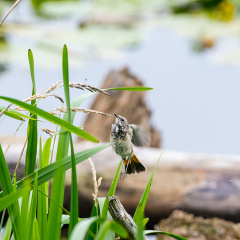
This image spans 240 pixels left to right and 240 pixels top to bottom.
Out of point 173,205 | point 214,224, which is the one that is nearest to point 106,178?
point 173,205

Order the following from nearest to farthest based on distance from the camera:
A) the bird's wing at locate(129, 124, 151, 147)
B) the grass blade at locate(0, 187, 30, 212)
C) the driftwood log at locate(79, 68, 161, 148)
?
the grass blade at locate(0, 187, 30, 212)
the bird's wing at locate(129, 124, 151, 147)
the driftwood log at locate(79, 68, 161, 148)

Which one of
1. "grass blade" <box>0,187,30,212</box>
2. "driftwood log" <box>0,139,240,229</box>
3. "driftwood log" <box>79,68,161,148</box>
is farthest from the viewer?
"driftwood log" <box>79,68,161,148</box>

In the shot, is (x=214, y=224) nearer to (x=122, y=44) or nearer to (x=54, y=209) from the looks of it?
(x=54, y=209)

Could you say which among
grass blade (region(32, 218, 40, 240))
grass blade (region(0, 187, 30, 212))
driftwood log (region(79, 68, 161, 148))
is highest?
driftwood log (region(79, 68, 161, 148))

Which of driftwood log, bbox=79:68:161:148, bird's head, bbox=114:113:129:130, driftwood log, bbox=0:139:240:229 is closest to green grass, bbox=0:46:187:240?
bird's head, bbox=114:113:129:130

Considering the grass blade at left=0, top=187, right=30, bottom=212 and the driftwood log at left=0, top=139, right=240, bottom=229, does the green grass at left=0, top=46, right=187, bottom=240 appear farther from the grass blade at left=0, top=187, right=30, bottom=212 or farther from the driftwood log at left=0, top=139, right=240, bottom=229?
the driftwood log at left=0, top=139, right=240, bottom=229

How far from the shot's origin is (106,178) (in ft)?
6.16

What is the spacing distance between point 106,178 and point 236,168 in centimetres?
50

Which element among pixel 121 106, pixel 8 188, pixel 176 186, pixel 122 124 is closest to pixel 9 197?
pixel 8 188

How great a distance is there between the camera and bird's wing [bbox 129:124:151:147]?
881mm

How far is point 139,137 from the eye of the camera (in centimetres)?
90

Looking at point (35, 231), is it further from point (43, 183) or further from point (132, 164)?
point (132, 164)

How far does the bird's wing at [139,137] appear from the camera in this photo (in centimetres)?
88

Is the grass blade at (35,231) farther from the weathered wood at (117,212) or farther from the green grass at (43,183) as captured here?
the weathered wood at (117,212)
